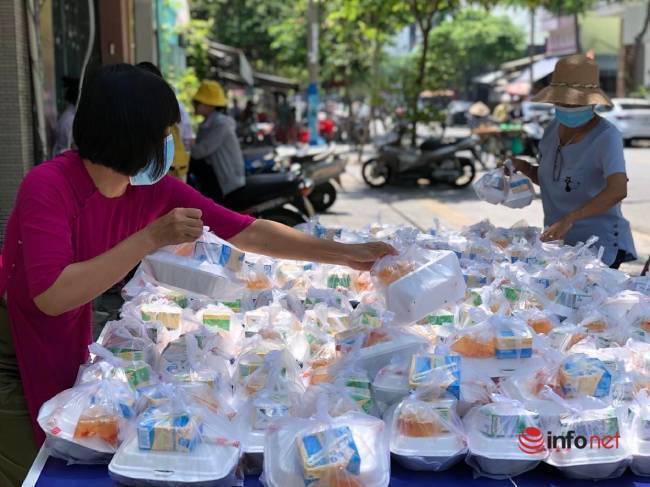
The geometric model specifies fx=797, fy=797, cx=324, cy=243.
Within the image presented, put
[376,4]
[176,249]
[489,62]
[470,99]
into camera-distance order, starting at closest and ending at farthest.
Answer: [176,249] < [376,4] < [489,62] < [470,99]

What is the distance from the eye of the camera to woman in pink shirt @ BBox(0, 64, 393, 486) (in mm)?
1862

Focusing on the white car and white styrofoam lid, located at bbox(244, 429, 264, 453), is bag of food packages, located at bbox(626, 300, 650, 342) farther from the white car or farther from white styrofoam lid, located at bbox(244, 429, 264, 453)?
the white car

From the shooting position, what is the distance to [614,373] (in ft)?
6.42

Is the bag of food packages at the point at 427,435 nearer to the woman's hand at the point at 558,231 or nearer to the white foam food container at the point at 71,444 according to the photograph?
the white foam food container at the point at 71,444

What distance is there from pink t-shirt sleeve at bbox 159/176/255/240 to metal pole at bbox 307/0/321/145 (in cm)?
1728

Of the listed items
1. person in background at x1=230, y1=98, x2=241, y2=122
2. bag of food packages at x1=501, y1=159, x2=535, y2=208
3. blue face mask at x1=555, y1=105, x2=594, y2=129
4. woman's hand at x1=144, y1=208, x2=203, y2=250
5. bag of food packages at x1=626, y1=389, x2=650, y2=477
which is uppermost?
blue face mask at x1=555, y1=105, x2=594, y2=129

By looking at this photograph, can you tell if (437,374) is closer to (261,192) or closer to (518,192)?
(518,192)

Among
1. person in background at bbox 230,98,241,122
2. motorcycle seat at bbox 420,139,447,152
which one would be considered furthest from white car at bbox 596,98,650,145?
motorcycle seat at bbox 420,139,447,152

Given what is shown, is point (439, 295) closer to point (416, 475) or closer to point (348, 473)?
point (416, 475)

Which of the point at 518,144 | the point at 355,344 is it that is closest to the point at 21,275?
the point at 355,344

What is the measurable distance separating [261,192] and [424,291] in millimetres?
5851

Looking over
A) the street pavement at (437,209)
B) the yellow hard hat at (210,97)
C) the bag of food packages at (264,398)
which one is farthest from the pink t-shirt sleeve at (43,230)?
the street pavement at (437,209)

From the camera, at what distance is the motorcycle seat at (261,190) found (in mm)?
7902

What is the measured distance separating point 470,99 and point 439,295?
67.4 m
